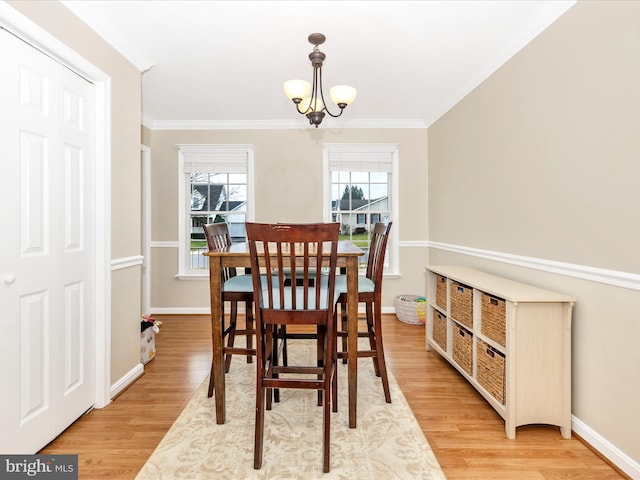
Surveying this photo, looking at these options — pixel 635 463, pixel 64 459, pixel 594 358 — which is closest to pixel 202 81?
pixel 64 459

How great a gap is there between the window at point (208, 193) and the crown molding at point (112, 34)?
5.65 feet

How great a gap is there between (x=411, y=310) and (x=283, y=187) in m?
Answer: 2.26

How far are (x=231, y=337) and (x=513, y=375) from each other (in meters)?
Result: 1.80

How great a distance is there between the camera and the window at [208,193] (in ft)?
15.1

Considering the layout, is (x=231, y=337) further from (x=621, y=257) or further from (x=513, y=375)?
(x=621, y=257)

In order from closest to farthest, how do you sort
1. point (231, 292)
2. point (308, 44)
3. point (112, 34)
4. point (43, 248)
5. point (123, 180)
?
point (43, 248)
point (231, 292)
point (112, 34)
point (123, 180)
point (308, 44)

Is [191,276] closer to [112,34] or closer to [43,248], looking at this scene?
[43,248]

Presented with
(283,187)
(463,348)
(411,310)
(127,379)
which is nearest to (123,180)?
(127,379)

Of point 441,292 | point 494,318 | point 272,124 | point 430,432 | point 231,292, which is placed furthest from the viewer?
point 272,124

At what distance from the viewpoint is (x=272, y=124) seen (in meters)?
4.53

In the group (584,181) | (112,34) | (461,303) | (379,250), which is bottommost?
(461,303)

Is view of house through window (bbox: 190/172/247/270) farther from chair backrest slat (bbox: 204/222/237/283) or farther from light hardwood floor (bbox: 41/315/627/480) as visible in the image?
light hardwood floor (bbox: 41/315/627/480)

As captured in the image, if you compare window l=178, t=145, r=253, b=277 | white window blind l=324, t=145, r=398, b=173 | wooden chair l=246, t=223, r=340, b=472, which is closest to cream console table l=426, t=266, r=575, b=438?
wooden chair l=246, t=223, r=340, b=472

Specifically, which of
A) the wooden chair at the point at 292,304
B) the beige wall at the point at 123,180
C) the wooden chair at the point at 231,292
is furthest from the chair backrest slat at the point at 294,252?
the beige wall at the point at 123,180
